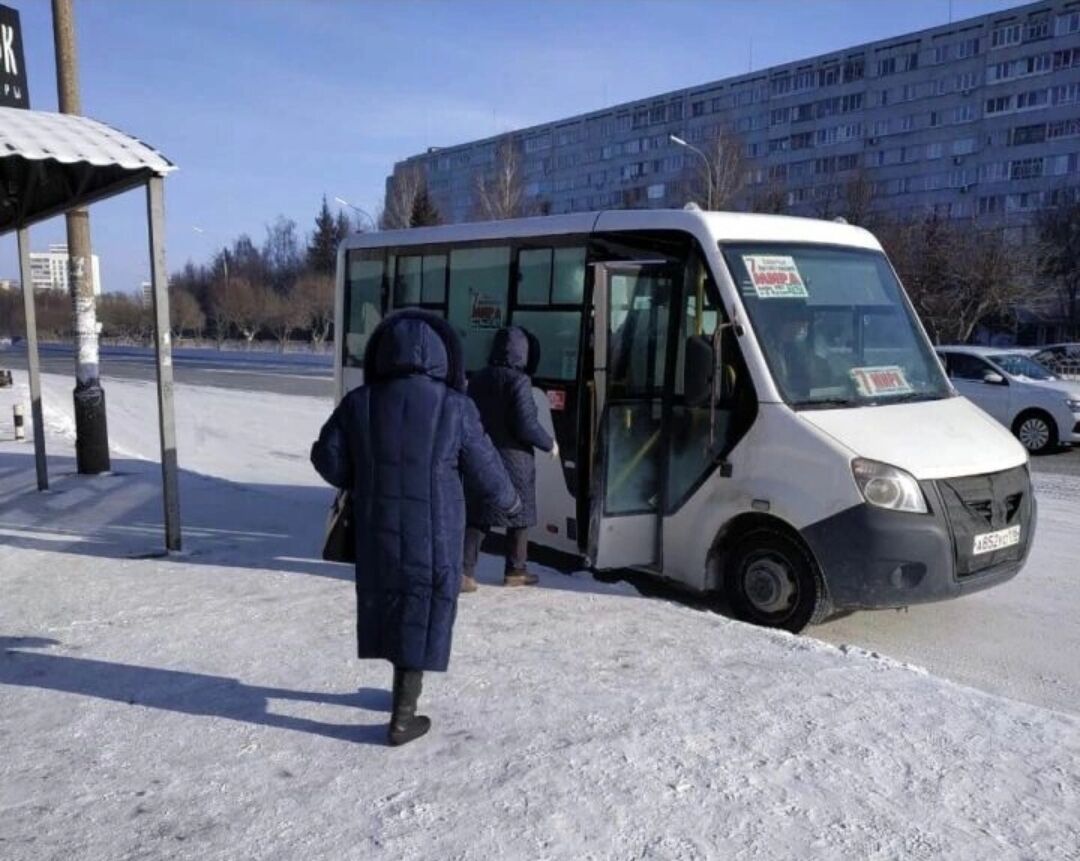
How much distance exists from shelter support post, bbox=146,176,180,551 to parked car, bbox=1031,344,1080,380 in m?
21.2

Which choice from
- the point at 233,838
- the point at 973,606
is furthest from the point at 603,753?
the point at 973,606

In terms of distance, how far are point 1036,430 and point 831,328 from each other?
9.98 m

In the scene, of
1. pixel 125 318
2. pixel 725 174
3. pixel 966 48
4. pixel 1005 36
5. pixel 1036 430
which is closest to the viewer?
pixel 1036 430

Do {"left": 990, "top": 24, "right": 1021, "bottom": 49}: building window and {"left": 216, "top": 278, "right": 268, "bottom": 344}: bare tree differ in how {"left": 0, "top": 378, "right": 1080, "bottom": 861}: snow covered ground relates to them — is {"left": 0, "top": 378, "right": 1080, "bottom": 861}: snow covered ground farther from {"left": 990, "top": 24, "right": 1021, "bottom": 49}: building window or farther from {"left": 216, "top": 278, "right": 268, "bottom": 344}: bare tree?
{"left": 216, "top": 278, "right": 268, "bottom": 344}: bare tree

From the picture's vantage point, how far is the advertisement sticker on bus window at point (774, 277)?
584cm

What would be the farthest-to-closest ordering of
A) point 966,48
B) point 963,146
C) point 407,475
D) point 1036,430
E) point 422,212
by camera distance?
point 963,146 → point 966,48 → point 422,212 → point 1036,430 → point 407,475

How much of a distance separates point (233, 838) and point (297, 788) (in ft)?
1.18

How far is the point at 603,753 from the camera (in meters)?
3.69

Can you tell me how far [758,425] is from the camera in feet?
18.4

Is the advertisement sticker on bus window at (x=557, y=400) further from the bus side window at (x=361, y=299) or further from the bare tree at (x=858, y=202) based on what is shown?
the bare tree at (x=858, y=202)

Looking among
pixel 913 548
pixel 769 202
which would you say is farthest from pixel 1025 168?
pixel 913 548

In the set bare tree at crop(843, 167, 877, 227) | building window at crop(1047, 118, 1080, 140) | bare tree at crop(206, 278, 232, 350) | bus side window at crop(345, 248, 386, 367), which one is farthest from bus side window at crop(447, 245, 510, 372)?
bare tree at crop(206, 278, 232, 350)

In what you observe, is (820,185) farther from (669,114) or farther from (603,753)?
(603,753)

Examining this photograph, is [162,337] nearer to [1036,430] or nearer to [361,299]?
[361,299]
